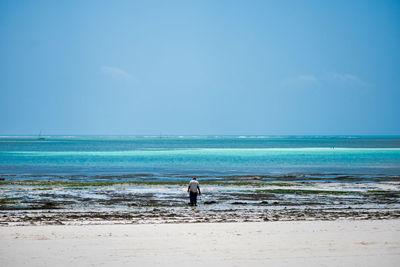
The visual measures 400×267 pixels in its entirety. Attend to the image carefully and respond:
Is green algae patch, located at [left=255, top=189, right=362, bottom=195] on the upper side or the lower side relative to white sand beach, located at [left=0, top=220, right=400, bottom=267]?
lower

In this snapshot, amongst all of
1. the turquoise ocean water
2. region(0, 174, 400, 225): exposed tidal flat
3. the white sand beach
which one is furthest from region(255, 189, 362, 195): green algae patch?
the turquoise ocean water

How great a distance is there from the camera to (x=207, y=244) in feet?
43.3

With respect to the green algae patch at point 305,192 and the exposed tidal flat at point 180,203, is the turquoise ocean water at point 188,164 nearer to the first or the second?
the exposed tidal flat at point 180,203

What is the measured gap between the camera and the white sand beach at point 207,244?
1152 cm

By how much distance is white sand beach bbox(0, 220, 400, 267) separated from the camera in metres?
11.5

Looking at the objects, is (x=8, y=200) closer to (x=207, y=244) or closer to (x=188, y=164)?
(x=207, y=244)

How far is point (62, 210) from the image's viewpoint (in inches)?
808

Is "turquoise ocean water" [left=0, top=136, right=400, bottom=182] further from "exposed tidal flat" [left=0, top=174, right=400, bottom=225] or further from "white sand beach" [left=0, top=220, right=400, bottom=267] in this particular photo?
"white sand beach" [left=0, top=220, right=400, bottom=267]

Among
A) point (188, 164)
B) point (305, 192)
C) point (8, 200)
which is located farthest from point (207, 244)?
point (188, 164)

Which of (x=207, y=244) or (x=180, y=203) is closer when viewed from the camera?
(x=207, y=244)

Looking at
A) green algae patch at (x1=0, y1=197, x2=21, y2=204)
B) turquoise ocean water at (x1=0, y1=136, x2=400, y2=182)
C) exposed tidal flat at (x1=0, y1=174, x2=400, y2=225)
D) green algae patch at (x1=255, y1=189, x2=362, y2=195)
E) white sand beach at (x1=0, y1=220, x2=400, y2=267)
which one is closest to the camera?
white sand beach at (x1=0, y1=220, x2=400, y2=267)

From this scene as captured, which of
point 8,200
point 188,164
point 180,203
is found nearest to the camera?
point 180,203

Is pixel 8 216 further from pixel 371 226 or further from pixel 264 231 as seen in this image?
pixel 371 226

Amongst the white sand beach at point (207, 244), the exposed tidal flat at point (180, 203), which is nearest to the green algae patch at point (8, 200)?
the exposed tidal flat at point (180, 203)
